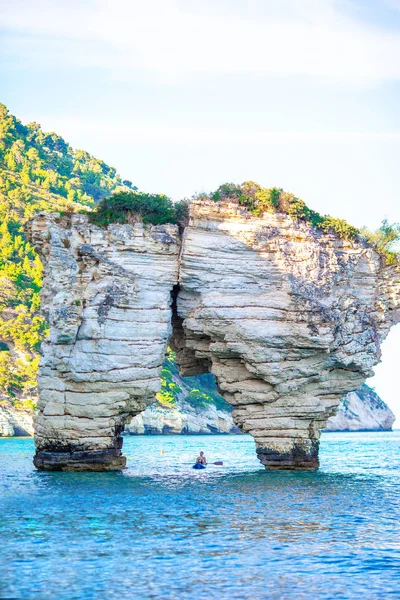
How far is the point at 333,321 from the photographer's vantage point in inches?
1258

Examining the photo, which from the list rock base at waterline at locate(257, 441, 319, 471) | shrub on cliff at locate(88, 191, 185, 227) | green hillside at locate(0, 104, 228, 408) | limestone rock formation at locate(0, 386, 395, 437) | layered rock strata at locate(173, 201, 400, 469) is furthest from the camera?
green hillside at locate(0, 104, 228, 408)

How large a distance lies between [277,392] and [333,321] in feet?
11.0

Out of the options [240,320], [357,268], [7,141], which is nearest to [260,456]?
[240,320]

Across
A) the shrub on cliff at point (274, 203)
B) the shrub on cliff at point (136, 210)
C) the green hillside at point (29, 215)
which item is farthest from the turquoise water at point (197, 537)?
the green hillside at point (29, 215)

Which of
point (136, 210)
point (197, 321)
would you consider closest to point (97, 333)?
point (197, 321)

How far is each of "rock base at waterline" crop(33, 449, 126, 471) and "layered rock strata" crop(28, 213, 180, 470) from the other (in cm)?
4

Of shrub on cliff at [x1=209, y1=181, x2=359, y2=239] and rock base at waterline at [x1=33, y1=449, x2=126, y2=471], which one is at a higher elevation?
shrub on cliff at [x1=209, y1=181, x2=359, y2=239]

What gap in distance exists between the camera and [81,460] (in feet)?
101

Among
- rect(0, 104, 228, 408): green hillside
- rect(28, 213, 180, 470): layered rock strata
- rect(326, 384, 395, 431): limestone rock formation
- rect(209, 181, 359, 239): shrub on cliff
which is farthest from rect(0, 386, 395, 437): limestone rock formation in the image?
rect(28, 213, 180, 470): layered rock strata

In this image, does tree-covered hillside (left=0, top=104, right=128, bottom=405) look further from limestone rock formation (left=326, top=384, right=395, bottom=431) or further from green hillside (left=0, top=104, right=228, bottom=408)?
limestone rock formation (left=326, top=384, right=395, bottom=431)

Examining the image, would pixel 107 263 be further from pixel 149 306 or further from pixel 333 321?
pixel 333 321

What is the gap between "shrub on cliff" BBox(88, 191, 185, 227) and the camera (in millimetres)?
31594

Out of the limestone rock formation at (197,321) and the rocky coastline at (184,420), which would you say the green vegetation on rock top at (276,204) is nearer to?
the limestone rock formation at (197,321)

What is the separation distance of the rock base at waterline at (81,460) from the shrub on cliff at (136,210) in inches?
324
